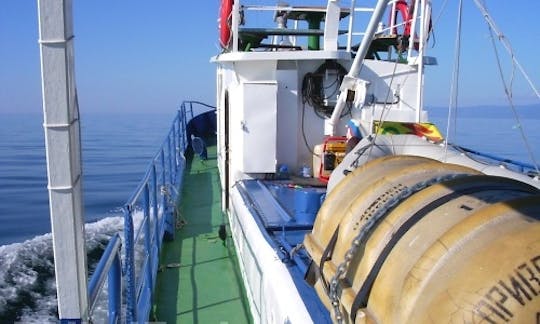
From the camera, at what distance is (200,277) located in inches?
216

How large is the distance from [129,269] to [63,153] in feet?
6.08

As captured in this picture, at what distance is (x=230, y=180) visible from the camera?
25.3 feet

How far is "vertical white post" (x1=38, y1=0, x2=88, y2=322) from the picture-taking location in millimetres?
1666

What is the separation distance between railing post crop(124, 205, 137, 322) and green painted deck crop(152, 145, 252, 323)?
1146 millimetres

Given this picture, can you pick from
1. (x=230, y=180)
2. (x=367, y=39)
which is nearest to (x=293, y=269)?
(x=367, y=39)

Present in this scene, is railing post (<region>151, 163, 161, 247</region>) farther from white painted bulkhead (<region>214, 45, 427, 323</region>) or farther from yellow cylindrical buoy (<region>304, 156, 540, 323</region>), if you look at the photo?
yellow cylindrical buoy (<region>304, 156, 540, 323</region>)

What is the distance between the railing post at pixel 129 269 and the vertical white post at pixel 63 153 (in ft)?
4.94

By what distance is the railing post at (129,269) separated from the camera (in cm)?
337

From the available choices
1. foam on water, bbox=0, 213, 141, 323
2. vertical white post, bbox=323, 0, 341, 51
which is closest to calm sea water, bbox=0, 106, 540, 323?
foam on water, bbox=0, 213, 141, 323

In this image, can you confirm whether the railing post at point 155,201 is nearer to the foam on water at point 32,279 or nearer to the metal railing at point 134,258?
the metal railing at point 134,258

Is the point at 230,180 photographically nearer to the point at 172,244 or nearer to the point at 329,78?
the point at 172,244

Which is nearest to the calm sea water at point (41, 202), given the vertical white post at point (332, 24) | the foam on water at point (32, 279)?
the foam on water at point (32, 279)

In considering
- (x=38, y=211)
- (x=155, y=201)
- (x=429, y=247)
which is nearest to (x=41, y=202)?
(x=38, y=211)

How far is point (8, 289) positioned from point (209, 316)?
3.25 meters
